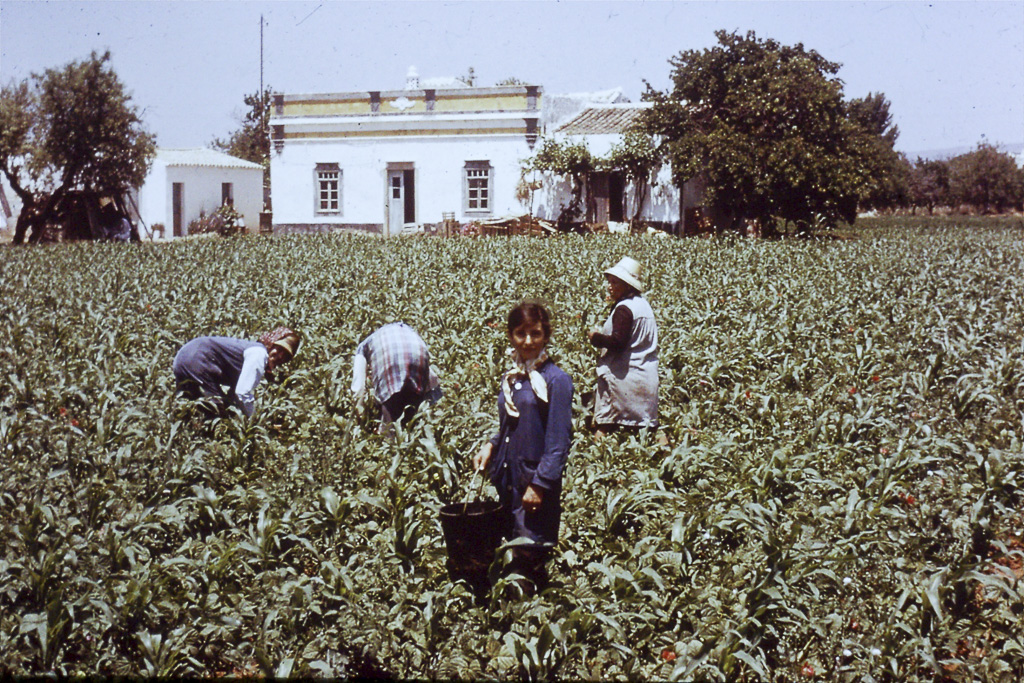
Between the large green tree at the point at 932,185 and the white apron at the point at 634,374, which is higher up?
the large green tree at the point at 932,185

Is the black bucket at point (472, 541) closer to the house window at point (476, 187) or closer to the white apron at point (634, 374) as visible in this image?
the white apron at point (634, 374)

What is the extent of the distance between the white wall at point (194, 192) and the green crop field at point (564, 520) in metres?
29.5

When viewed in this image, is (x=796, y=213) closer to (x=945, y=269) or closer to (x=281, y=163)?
(x=945, y=269)

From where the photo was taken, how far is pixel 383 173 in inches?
1315

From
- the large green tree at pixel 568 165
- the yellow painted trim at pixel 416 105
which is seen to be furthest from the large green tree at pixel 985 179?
the yellow painted trim at pixel 416 105

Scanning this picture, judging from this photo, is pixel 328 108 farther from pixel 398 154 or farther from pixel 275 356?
pixel 275 356

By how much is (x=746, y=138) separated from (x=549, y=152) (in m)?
6.65

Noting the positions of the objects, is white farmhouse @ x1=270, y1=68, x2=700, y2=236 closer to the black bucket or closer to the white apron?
the white apron

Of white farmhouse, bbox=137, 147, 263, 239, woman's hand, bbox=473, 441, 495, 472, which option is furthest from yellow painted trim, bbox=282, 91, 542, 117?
woman's hand, bbox=473, 441, 495, 472

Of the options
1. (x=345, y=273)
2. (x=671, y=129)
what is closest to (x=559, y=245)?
(x=345, y=273)

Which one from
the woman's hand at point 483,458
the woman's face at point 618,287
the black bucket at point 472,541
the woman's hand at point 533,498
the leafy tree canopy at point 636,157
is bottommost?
the black bucket at point 472,541

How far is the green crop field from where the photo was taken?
4.01m

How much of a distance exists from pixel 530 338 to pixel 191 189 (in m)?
37.8

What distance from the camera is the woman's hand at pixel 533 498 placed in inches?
182
